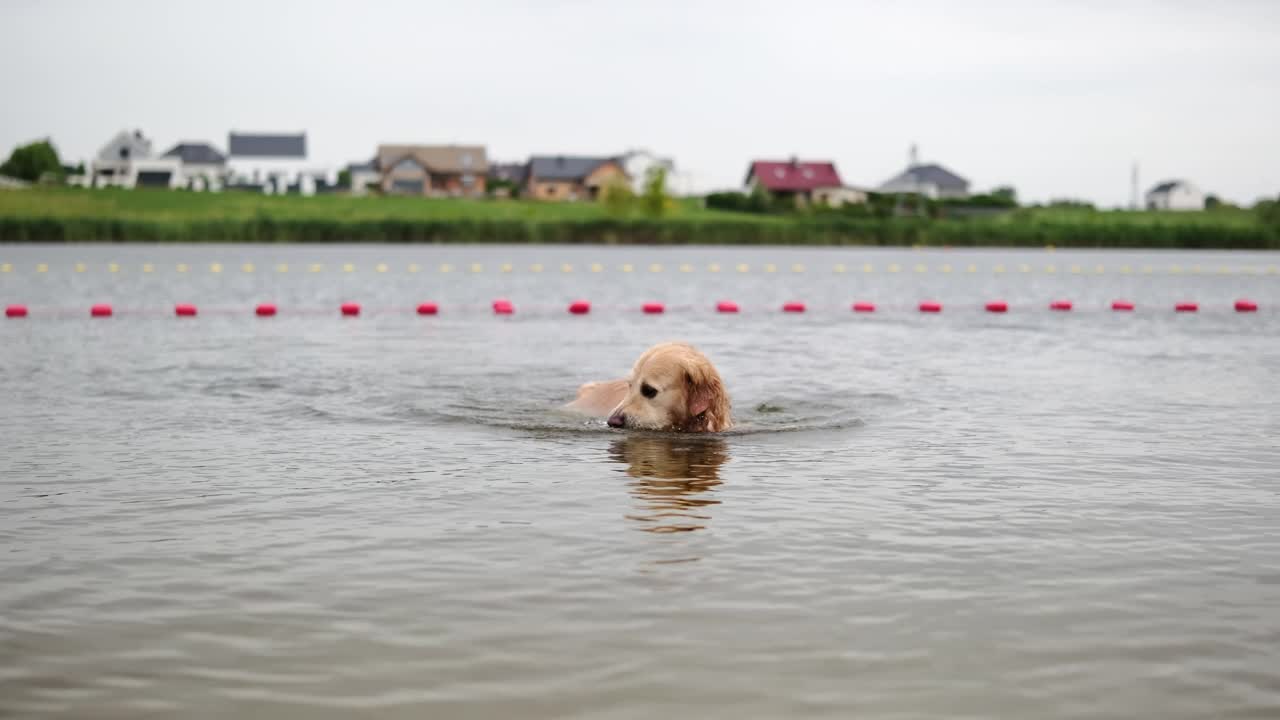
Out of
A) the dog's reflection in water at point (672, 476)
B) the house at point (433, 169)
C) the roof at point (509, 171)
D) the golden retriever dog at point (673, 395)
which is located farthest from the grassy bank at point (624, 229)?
the roof at point (509, 171)

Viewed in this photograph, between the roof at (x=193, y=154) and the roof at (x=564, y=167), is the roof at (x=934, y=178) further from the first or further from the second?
the roof at (x=193, y=154)

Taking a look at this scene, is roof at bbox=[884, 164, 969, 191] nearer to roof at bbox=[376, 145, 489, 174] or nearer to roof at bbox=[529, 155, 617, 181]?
roof at bbox=[529, 155, 617, 181]

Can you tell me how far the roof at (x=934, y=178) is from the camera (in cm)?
19662

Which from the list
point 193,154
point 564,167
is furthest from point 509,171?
point 193,154

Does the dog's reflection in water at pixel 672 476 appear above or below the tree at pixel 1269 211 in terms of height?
below

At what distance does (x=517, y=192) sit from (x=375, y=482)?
526ft

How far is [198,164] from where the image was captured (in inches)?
7741

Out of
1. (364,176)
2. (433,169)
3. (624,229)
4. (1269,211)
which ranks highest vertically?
(433,169)

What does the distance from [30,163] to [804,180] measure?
4187 inches

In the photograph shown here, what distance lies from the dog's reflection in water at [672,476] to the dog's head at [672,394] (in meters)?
0.17

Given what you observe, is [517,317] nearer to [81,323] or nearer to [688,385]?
[81,323]

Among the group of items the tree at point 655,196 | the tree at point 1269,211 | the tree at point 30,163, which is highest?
the tree at point 30,163

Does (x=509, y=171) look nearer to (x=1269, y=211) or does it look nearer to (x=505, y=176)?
(x=505, y=176)

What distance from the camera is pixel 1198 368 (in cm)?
2297
